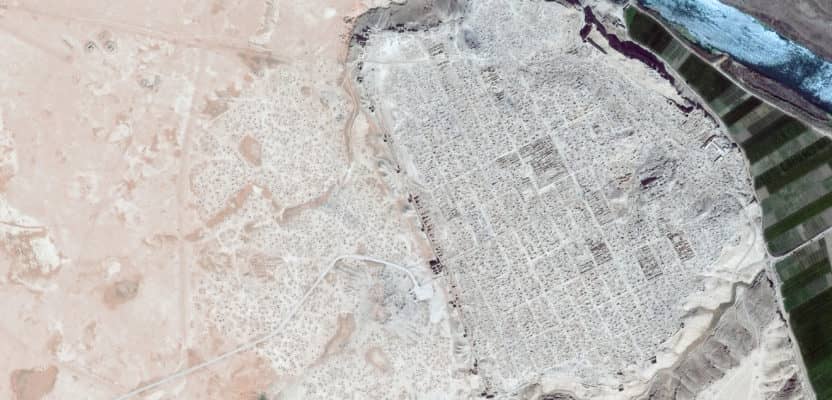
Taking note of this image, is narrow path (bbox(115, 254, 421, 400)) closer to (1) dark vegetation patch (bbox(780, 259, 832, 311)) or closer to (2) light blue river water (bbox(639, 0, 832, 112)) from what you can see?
(1) dark vegetation patch (bbox(780, 259, 832, 311))

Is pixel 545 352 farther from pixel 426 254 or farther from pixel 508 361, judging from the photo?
pixel 426 254

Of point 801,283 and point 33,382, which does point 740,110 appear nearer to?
point 801,283

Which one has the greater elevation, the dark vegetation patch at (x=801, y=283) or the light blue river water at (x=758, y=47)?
the light blue river water at (x=758, y=47)

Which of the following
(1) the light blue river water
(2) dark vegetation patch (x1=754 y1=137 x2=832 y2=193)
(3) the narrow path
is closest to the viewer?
(2) dark vegetation patch (x1=754 y1=137 x2=832 y2=193)

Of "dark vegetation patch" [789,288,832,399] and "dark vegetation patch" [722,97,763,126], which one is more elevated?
"dark vegetation patch" [722,97,763,126]

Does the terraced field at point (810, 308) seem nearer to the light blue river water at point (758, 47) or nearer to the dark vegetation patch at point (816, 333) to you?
the dark vegetation patch at point (816, 333)

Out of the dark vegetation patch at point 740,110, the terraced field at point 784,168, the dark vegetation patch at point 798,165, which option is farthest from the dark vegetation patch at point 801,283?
the dark vegetation patch at point 740,110

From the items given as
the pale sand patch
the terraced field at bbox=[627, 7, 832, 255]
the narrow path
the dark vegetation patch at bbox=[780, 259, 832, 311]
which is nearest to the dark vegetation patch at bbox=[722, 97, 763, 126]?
the terraced field at bbox=[627, 7, 832, 255]

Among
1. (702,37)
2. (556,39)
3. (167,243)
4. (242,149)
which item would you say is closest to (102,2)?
(242,149)
